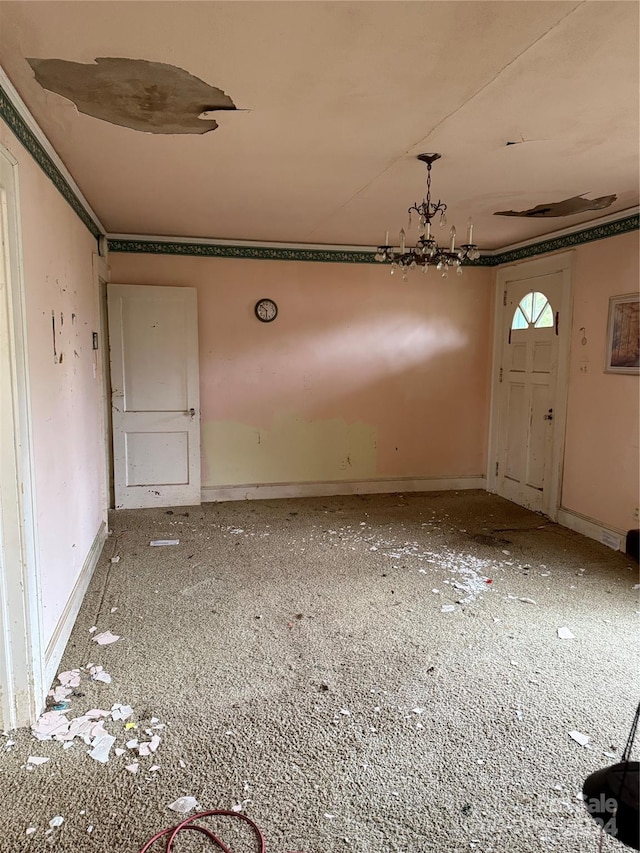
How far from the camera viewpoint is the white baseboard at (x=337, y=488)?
539 cm

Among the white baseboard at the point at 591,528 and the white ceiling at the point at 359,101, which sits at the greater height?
the white ceiling at the point at 359,101

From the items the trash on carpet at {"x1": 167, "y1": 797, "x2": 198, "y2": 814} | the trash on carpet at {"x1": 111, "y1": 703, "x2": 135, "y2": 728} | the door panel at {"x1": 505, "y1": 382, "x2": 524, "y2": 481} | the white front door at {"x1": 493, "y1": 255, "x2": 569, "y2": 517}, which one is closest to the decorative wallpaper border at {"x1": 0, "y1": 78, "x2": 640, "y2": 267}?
the white front door at {"x1": 493, "y1": 255, "x2": 569, "y2": 517}

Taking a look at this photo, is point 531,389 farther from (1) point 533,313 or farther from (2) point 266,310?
(2) point 266,310

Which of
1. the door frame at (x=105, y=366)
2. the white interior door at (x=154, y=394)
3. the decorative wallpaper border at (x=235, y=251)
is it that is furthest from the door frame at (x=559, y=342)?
the door frame at (x=105, y=366)

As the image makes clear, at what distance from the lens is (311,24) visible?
5.46ft

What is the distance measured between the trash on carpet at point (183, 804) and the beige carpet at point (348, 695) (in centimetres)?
3

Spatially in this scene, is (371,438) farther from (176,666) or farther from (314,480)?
(176,666)

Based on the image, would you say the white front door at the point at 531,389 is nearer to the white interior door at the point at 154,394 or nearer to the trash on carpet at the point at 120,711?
the white interior door at the point at 154,394

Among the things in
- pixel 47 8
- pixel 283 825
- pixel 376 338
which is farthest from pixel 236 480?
pixel 47 8

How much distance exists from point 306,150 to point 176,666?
8.63 feet

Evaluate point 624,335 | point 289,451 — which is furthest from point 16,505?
point 624,335

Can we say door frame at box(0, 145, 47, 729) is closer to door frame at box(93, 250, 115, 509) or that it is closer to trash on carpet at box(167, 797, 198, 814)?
trash on carpet at box(167, 797, 198, 814)

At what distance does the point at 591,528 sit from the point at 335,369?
2723 mm

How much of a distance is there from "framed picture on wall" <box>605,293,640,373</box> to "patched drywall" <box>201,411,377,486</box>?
7.79 feet
